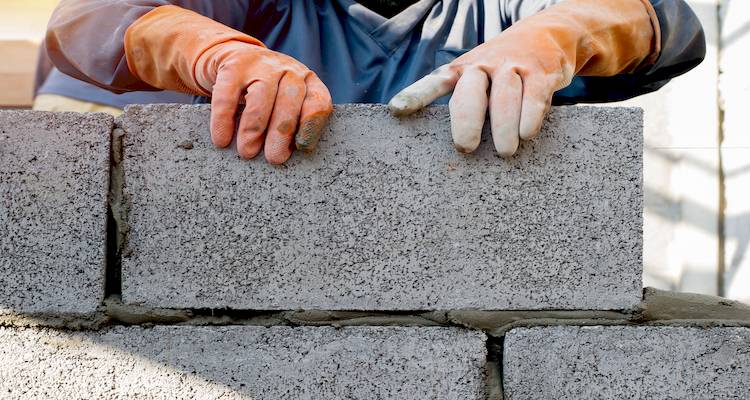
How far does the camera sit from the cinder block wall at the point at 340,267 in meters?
1.57

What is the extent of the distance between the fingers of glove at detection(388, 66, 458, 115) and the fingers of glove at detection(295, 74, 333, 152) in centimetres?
13

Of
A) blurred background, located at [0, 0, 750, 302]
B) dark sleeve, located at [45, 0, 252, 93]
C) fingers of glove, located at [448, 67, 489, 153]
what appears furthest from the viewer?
blurred background, located at [0, 0, 750, 302]

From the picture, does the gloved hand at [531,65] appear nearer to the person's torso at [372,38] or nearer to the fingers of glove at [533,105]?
the fingers of glove at [533,105]

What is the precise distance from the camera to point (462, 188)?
157 cm

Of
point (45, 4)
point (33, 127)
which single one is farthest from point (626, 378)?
point (45, 4)

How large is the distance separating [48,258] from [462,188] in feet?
2.79

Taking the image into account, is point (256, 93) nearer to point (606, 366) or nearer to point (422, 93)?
point (422, 93)

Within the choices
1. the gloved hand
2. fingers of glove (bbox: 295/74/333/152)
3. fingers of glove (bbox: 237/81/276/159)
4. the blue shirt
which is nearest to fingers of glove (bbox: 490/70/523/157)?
the gloved hand

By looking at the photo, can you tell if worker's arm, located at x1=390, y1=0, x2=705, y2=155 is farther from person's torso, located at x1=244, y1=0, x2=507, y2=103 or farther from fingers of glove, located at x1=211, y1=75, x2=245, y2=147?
fingers of glove, located at x1=211, y1=75, x2=245, y2=147

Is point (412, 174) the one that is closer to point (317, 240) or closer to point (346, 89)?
point (317, 240)

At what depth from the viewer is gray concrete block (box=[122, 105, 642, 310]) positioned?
1.57 meters

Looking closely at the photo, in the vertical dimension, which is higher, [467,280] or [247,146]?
[247,146]

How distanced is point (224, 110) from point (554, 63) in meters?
0.69

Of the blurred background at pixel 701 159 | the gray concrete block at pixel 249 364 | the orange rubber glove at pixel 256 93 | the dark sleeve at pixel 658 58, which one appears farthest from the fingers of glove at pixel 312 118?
the blurred background at pixel 701 159
